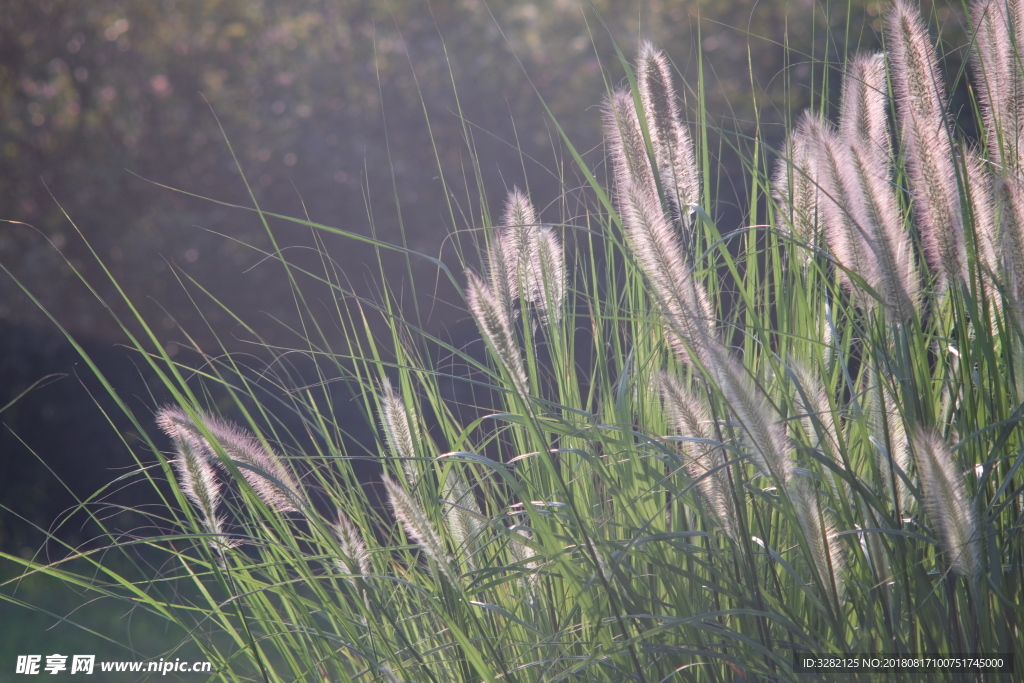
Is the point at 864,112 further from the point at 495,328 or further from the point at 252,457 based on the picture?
the point at 252,457

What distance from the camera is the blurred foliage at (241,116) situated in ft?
17.9

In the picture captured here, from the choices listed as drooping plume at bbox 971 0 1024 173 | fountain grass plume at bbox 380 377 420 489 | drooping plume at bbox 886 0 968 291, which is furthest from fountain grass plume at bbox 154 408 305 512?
drooping plume at bbox 971 0 1024 173

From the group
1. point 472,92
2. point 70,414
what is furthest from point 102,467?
point 472,92

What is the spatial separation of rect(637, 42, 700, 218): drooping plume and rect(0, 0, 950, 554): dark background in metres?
3.99

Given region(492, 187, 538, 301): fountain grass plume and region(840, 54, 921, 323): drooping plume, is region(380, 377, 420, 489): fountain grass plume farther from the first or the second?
region(840, 54, 921, 323): drooping plume

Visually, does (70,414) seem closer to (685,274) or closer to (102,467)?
(102,467)

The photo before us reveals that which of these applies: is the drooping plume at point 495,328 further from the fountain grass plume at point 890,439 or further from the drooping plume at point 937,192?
the drooping plume at point 937,192

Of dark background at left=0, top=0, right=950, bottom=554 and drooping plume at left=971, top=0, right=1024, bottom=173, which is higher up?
dark background at left=0, top=0, right=950, bottom=554

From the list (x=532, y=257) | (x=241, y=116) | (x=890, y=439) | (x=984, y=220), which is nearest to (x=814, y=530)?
(x=890, y=439)

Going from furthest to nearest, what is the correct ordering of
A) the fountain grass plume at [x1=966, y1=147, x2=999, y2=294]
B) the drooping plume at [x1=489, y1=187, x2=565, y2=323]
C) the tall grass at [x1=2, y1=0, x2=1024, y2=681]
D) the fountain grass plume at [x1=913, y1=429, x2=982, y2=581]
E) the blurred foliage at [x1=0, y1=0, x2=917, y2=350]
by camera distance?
1. the blurred foliage at [x1=0, y1=0, x2=917, y2=350]
2. the drooping plume at [x1=489, y1=187, x2=565, y2=323]
3. the fountain grass plume at [x1=966, y1=147, x2=999, y2=294]
4. the tall grass at [x1=2, y1=0, x2=1024, y2=681]
5. the fountain grass plume at [x1=913, y1=429, x2=982, y2=581]

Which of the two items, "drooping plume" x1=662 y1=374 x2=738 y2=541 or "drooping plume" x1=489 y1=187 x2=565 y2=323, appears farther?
"drooping plume" x1=489 y1=187 x2=565 y2=323

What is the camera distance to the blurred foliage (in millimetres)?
5457

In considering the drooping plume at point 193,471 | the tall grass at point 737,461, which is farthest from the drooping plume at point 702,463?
the drooping plume at point 193,471

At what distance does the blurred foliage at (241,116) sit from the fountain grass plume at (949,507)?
452cm
